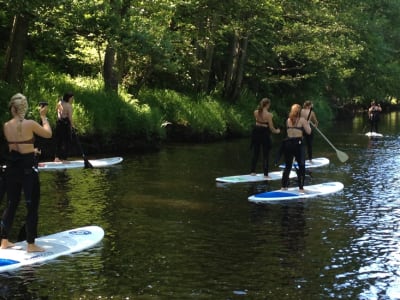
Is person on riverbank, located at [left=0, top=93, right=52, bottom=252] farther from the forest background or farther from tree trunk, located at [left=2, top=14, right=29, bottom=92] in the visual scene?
tree trunk, located at [left=2, top=14, right=29, bottom=92]

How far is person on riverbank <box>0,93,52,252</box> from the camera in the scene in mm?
7484

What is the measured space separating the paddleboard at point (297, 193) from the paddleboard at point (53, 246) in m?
4.04

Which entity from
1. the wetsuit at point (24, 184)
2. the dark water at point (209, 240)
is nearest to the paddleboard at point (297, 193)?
the dark water at point (209, 240)

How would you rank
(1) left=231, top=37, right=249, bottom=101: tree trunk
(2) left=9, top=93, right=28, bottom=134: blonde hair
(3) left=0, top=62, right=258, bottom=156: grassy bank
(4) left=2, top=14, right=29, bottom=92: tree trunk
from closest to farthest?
(2) left=9, top=93, right=28, bottom=134: blonde hair → (4) left=2, top=14, right=29, bottom=92: tree trunk → (3) left=0, top=62, right=258, bottom=156: grassy bank → (1) left=231, top=37, right=249, bottom=101: tree trunk

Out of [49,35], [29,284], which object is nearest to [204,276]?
[29,284]

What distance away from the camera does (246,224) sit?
9.95 m

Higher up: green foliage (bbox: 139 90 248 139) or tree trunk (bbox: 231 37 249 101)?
tree trunk (bbox: 231 37 249 101)

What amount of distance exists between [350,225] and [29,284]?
532 cm

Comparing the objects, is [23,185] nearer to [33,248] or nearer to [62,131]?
[33,248]

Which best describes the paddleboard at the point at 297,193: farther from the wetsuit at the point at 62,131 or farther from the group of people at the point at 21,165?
the wetsuit at the point at 62,131

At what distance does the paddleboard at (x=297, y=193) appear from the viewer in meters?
12.1

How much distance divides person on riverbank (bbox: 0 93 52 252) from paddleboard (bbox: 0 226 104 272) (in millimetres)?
185

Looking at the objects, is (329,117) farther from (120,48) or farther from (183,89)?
(120,48)

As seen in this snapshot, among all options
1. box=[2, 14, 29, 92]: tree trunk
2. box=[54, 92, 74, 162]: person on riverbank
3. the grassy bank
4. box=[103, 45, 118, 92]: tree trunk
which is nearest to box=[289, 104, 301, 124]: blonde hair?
box=[54, 92, 74, 162]: person on riverbank
